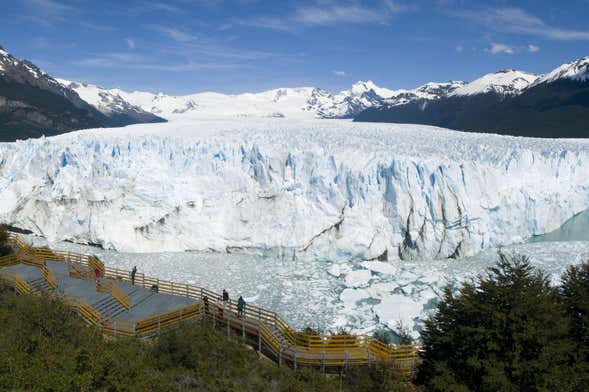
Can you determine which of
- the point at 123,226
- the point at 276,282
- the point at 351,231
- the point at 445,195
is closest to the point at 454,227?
the point at 445,195

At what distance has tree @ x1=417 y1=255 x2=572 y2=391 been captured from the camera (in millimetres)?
6656

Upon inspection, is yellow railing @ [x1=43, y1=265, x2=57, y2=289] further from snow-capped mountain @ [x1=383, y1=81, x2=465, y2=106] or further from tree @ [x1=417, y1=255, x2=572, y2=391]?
snow-capped mountain @ [x1=383, y1=81, x2=465, y2=106]

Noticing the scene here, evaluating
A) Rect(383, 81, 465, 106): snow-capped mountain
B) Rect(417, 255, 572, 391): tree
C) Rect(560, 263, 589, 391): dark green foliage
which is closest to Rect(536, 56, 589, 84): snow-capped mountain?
Rect(383, 81, 465, 106): snow-capped mountain

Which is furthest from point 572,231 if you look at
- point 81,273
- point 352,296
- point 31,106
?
point 31,106

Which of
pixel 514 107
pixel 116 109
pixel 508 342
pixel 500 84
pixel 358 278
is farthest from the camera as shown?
pixel 116 109

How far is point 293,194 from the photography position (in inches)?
709

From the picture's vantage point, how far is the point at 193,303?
10.0m

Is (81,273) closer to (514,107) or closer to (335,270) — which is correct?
(335,270)

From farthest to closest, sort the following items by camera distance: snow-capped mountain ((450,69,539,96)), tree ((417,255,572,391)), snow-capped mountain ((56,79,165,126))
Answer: snow-capped mountain ((56,79,165,126)) < snow-capped mountain ((450,69,539,96)) < tree ((417,255,572,391))

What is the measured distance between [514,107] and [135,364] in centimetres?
8872

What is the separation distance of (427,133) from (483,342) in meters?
18.8

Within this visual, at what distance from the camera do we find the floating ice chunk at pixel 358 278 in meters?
14.2

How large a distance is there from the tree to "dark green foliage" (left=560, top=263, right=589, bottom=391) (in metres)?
0.21

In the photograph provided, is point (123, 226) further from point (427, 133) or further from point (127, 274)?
point (427, 133)
